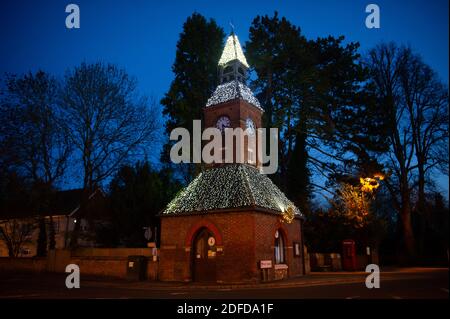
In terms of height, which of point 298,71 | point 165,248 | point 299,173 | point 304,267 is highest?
point 298,71

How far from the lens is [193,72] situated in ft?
116

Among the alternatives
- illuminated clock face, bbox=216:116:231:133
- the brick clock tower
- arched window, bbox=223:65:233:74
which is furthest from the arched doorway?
arched window, bbox=223:65:233:74

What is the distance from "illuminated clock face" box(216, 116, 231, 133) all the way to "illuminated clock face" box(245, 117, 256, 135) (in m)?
1.19

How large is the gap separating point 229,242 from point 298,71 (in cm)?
2043

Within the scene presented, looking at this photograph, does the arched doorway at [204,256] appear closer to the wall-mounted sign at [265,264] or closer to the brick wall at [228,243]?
the brick wall at [228,243]

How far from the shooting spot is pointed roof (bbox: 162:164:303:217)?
1977 centimetres

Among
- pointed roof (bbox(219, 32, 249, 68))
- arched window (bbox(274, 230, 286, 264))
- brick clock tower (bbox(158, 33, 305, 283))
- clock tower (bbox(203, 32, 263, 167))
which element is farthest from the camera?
pointed roof (bbox(219, 32, 249, 68))

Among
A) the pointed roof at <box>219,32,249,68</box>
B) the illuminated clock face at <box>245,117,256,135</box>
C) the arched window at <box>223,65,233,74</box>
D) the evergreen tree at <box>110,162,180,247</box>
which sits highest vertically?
the pointed roof at <box>219,32,249,68</box>

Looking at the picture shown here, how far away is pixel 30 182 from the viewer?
83.8ft

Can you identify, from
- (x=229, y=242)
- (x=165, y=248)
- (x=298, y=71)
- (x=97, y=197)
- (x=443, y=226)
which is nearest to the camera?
(x=229, y=242)

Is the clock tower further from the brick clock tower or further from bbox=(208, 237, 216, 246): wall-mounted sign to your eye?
bbox=(208, 237, 216, 246): wall-mounted sign

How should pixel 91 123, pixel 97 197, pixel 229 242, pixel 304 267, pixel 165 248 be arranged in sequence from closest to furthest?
pixel 229 242
pixel 165 248
pixel 304 267
pixel 91 123
pixel 97 197
